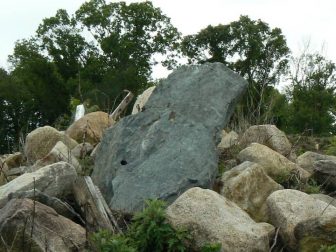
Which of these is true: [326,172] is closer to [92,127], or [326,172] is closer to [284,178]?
[284,178]

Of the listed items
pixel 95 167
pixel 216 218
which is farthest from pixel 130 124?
Answer: pixel 216 218

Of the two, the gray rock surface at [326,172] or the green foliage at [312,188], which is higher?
the gray rock surface at [326,172]

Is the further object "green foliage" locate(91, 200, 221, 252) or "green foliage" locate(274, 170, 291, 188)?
"green foliage" locate(274, 170, 291, 188)

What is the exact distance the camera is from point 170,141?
766 cm

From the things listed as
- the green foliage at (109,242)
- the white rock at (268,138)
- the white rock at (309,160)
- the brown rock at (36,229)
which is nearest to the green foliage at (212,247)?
the green foliage at (109,242)

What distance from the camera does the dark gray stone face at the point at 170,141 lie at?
7031 mm

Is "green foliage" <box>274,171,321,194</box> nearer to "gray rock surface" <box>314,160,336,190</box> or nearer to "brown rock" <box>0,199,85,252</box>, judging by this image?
"gray rock surface" <box>314,160,336,190</box>

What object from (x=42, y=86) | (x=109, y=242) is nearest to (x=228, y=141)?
(x=109, y=242)

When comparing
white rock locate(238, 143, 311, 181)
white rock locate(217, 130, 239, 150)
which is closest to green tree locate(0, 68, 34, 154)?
white rock locate(217, 130, 239, 150)

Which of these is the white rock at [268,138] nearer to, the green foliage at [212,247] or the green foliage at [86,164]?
the green foliage at [86,164]

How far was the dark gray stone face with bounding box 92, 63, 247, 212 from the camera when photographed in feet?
23.1

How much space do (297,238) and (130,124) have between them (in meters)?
2.64

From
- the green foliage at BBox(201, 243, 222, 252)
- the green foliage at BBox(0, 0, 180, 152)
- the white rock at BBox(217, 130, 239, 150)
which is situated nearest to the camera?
the green foliage at BBox(201, 243, 222, 252)

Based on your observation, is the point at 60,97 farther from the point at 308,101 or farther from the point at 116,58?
the point at 308,101
